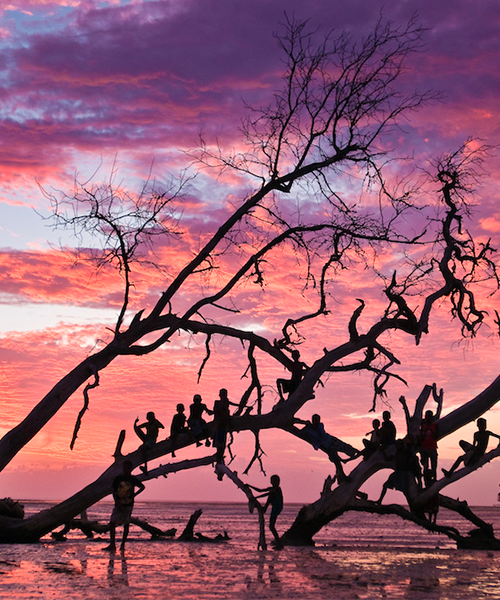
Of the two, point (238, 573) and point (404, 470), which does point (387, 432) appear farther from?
point (238, 573)

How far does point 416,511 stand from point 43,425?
312 inches

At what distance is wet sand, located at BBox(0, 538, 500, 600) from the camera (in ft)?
27.2

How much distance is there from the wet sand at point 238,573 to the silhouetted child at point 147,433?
1897mm

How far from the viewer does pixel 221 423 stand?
14.0 metres

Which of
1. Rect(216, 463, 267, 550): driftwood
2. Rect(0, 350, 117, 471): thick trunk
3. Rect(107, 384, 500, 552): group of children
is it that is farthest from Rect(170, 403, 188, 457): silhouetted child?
Rect(0, 350, 117, 471): thick trunk

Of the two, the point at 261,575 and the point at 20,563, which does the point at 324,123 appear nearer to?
the point at 261,575

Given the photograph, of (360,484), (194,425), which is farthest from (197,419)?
(360,484)

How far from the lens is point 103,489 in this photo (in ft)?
46.0

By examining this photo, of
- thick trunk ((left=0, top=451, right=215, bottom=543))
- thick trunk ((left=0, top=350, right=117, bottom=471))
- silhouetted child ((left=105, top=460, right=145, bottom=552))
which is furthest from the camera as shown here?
thick trunk ((left=0, top=451, right=215, bottom=543))

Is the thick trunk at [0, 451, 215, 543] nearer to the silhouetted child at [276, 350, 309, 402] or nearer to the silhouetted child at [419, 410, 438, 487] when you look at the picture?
the silhouetted child at [276, 350, 309, 402]

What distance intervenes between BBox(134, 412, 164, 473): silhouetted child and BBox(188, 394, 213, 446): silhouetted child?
0.65 m

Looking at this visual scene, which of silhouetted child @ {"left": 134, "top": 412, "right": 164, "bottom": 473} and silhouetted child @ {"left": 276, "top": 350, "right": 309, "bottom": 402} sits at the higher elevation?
silhouetted child @ {"left": 276, "top": 350, "right": 309, "bottom": 402}

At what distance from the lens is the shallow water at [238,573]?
8320 millimetres

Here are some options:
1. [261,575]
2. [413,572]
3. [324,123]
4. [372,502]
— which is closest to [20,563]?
[261,575]
